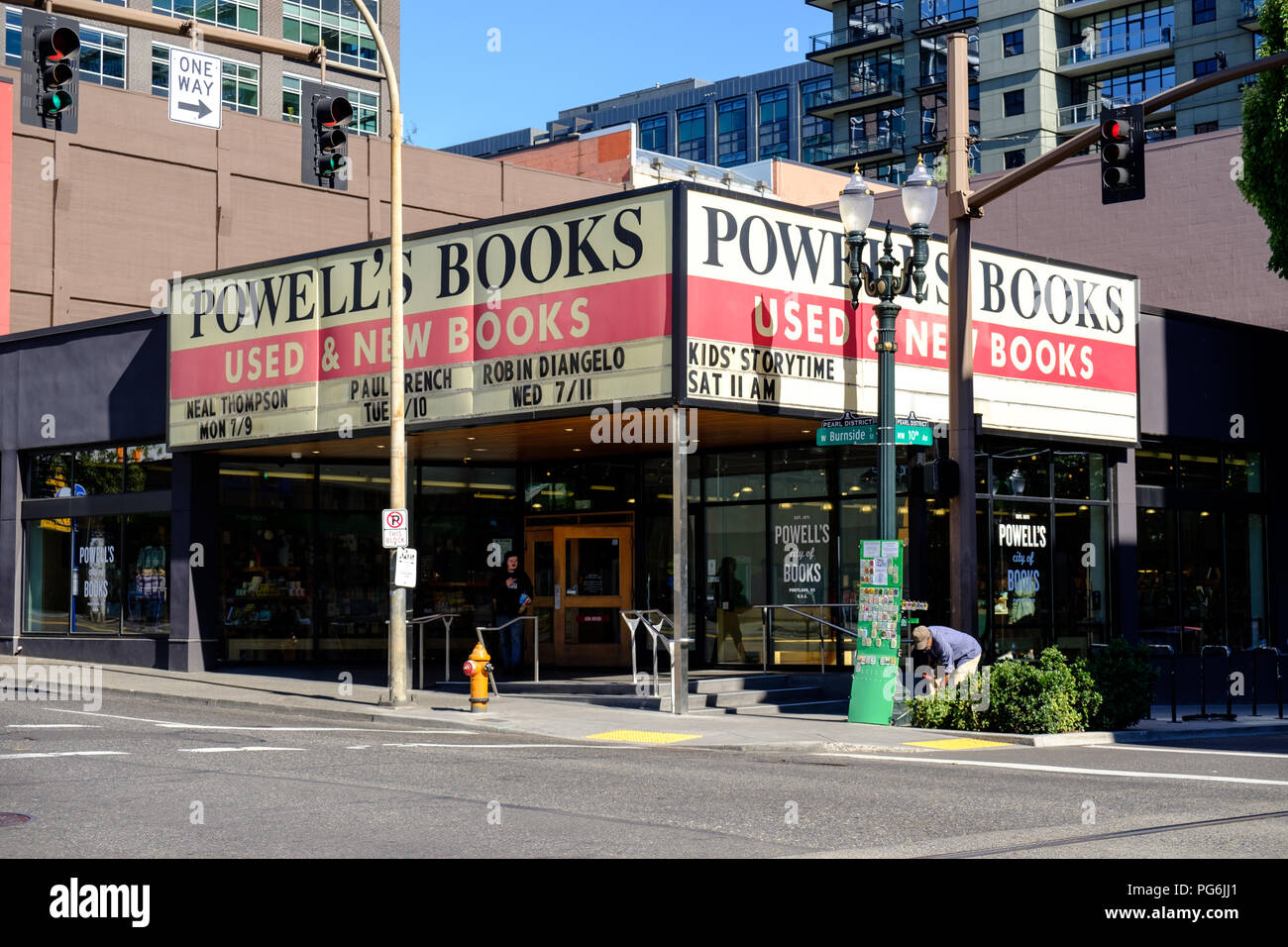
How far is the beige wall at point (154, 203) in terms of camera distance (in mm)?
36562

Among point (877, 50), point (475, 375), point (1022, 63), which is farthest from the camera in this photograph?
point (877, 50)

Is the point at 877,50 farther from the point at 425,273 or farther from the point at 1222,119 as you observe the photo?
the point at 425,273

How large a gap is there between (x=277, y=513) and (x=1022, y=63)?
62.6m

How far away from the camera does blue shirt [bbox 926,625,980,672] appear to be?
58.2ft

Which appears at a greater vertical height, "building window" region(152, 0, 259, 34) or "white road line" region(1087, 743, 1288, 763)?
"building window" region(152, 0, 259, 34)

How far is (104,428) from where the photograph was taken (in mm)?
26578

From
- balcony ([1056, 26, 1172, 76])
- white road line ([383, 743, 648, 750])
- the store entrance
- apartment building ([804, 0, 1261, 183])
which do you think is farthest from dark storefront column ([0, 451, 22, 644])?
balcony ([1056, 26, 1172, 76])

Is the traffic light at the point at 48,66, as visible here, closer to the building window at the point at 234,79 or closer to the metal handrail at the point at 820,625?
the metal handrail at the point at 820,625

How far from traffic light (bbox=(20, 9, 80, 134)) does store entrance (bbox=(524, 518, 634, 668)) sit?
13.1 meters

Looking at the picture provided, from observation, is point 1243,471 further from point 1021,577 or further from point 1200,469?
point 1021,577

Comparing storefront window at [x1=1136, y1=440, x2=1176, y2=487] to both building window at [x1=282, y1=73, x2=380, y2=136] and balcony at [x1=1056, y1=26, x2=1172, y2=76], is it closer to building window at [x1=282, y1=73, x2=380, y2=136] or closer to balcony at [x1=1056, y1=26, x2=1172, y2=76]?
building window at [x1=282, y1=73, x2=380, y2=136]

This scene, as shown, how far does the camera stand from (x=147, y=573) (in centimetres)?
2623

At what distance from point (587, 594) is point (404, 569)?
19.7 feet
